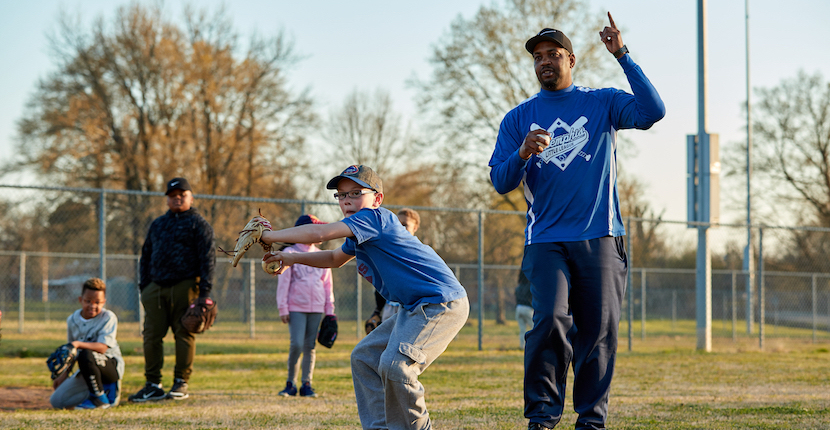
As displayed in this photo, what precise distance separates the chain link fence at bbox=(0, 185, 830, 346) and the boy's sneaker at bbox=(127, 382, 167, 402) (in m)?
9.51

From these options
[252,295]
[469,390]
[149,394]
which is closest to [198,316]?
[149,394]

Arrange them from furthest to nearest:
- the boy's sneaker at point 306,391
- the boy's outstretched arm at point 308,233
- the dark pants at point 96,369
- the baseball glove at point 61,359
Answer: the boy's sneaker at point 306,391
the dark pants at point 96,369
the baseball glove at point 61,359
the boy's outstretched arm at point 308,233

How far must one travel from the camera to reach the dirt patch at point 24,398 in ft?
21.9

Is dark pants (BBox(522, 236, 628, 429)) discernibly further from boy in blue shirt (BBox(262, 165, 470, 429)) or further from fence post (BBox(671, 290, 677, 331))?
fence post (BBox(671, 290, 677, 331))

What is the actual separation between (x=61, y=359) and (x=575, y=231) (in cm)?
463

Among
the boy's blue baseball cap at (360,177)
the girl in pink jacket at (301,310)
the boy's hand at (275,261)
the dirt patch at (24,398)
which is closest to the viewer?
the boy's hand at (275,261)

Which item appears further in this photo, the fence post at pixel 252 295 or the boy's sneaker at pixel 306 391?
the fence post at pixel 252 295

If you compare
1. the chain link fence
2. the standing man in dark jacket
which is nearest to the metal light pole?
the chain link fence

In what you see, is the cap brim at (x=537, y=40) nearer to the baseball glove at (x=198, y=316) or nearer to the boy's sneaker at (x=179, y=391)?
the baseball glove at (x=198, y=316)

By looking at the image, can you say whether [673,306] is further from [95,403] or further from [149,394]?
[95,403]

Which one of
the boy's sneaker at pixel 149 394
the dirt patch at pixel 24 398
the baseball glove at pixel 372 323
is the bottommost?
the dirt patch at pixel 24 398

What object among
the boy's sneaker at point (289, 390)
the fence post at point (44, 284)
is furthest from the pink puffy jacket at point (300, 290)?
the fence post at point (44, 284)

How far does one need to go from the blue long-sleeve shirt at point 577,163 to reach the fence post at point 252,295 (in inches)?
471

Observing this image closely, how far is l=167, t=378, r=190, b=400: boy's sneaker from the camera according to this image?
7.04 metres
